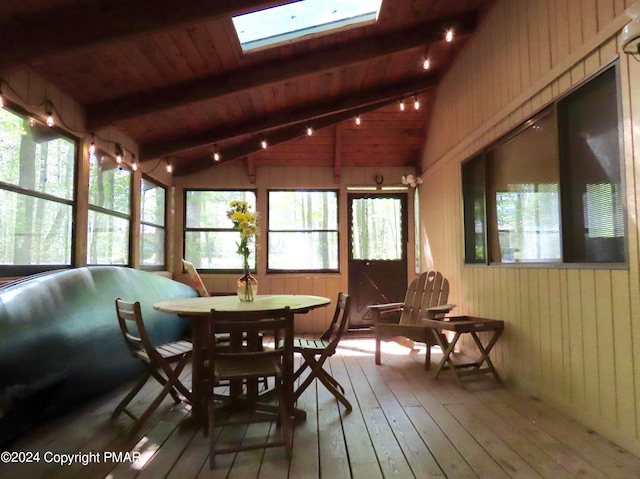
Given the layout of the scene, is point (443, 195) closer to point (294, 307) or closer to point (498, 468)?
point (294, 307)

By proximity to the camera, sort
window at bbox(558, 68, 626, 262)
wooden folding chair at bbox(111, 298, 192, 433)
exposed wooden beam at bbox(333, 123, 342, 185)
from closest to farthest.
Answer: window at bbox(558, 68, 626, 262)
wooden folding chair at bbox(111, 298, 192, 433)
exposed wooden beam at bbox(333, 123, 342, 185)

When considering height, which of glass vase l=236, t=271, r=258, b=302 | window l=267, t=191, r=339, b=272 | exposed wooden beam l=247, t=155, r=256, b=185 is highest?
exposed wooden beam l=247, t=155, r=256, b=185

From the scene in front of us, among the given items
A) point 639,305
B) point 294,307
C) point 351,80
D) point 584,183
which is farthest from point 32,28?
point 639,305

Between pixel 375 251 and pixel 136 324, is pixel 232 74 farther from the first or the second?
pixel 375 251

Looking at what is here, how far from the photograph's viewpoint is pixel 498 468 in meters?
1.80

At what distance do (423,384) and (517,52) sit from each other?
9.14ft

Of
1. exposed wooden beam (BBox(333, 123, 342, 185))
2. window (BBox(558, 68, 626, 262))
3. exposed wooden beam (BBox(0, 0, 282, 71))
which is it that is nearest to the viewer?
window (BBox(558, 68, 626, 262))

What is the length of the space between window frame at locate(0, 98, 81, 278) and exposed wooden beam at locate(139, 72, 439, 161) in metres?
1.32

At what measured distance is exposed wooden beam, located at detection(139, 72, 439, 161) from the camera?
4.51 metres

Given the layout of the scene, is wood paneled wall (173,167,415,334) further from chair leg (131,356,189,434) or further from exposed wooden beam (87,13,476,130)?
chair leg (131,356,189,434)

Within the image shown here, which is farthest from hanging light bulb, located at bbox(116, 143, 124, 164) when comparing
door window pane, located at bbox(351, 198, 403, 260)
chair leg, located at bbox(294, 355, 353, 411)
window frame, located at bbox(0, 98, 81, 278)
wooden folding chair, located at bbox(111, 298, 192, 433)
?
door window pane, located at bbox(351, 198, 403, 260)

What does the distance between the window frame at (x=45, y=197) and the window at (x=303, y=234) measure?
9.25 ft

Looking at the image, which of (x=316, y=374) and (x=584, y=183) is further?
(x=316, y=374)

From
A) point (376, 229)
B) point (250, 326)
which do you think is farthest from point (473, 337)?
point (376, 229)
